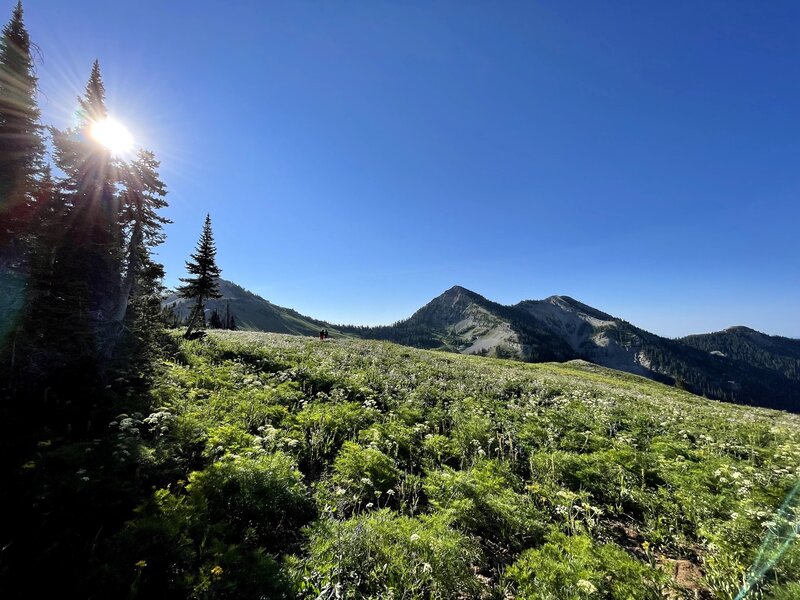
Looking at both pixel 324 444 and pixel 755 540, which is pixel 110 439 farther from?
pixel 755 540

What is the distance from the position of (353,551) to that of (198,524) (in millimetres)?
2530

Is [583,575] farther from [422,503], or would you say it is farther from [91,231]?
[91,231]

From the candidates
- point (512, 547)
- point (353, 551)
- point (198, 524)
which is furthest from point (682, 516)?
point (198, 524)

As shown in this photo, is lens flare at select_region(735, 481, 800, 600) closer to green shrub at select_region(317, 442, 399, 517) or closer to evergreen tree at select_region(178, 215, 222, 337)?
green shrub at select_region(317, 442, 399, 517)

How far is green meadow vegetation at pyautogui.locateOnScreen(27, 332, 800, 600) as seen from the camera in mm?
4617

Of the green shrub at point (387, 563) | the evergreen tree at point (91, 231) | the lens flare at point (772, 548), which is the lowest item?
the green shrub at point (387, 563)

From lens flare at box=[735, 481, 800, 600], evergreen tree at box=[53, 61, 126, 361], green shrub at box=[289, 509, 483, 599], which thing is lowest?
green shrub at box=[289, 509, 483, 599]

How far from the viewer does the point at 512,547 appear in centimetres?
616

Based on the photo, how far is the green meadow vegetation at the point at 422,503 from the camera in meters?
4.62

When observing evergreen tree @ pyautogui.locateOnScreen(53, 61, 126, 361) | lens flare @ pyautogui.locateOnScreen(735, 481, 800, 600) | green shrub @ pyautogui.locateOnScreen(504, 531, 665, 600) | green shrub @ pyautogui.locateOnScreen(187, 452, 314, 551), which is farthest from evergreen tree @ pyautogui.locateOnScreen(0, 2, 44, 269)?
lens flare @ pyautogui.locateOnScreen(735, 481, 800, 600)

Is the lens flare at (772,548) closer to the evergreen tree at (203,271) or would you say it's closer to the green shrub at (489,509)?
the green shrub at (489,509)

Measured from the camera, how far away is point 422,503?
7613mm

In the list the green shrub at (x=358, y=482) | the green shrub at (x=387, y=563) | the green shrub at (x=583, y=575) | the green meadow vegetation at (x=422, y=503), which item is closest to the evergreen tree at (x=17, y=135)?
the green meadow vegetation at (x=422, y=503)

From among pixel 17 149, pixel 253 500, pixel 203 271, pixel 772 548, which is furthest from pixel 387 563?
pixel 203 271
